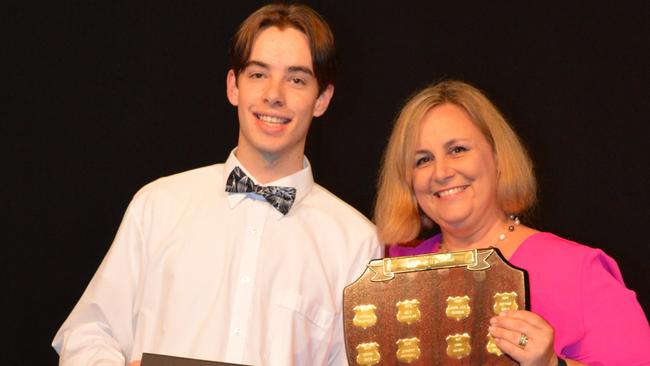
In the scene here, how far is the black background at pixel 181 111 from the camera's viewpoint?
3252mm

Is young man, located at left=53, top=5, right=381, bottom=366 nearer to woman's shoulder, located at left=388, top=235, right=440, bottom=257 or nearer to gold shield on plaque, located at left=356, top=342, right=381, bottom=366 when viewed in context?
woman's shoulder, located at left=388, top=235, right=440, bottom=257

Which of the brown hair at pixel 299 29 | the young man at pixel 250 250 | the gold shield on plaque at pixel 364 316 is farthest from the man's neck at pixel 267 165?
the gold shield on plaque at pixel 364 316

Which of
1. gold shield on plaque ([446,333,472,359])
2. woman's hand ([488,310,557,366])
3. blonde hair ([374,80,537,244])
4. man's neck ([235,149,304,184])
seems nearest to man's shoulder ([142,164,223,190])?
man's neck ([235,149,304,184])

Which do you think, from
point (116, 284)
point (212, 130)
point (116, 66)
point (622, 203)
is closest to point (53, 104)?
point (116, 66)

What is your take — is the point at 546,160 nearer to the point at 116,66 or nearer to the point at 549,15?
the point at 549,15

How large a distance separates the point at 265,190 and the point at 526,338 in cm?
86

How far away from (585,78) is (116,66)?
65.7 inches

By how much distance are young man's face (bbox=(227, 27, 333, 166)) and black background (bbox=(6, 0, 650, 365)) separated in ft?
2.86

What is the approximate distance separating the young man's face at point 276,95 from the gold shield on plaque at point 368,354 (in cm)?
63

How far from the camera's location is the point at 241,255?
2551mm

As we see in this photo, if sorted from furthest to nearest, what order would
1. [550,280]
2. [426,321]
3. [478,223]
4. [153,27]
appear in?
[153,27] → [478,223] → [550,280] → [426,321]

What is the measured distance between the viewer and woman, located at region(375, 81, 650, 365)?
2375 millimetres

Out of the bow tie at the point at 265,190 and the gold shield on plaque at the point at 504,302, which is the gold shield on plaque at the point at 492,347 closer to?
the gold shield on plaque at the point at 504,302

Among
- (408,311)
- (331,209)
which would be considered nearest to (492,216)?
(331,209)
